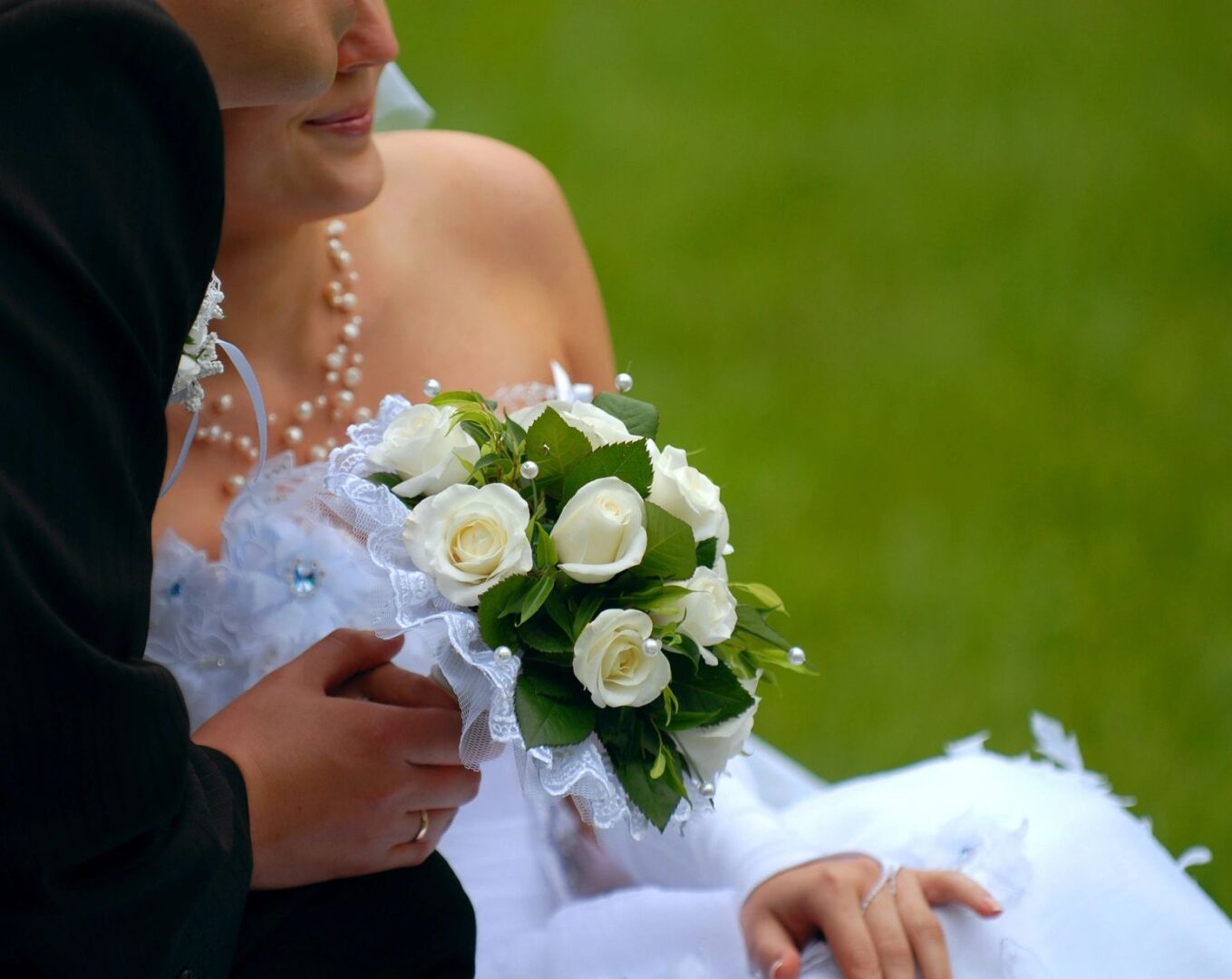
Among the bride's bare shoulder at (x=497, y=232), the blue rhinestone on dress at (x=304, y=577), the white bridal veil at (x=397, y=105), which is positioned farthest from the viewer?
the white bridal veil at (x=397, y=105)

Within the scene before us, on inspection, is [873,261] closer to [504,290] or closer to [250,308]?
[504,290]

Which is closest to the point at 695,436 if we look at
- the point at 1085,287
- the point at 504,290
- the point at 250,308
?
the point at 1085,287

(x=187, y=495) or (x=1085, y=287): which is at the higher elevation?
(x=187, y=495)

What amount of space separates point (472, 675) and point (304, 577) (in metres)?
0.52

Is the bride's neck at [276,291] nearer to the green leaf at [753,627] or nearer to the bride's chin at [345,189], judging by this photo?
the bride's chin at [345,189]

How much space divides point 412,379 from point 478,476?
65 cm

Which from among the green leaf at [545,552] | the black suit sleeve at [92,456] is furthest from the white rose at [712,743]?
the black suit sleeve at [92,456]

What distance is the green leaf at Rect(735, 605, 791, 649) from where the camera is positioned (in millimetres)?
1398

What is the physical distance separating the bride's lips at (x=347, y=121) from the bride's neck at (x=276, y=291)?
0.54ft

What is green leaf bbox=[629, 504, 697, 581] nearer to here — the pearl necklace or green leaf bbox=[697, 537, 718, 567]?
green leaf bbox=[697, 537, 718, 567]

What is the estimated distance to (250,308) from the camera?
1829 mm

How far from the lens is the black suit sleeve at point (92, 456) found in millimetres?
957

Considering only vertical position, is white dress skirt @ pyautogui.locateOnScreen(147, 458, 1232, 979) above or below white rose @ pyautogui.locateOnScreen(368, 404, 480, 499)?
below

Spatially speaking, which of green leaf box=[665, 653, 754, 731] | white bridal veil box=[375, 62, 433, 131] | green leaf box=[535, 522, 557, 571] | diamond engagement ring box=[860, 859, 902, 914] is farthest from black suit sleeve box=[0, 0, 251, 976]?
white bridal veil box=[375, 62, 433, 131]
